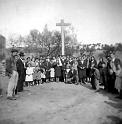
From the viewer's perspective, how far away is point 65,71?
34.9 ft

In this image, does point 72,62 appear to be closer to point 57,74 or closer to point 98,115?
point 57,74

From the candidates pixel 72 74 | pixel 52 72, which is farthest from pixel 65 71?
pixel 52 72

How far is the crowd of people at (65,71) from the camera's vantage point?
6.78 meters

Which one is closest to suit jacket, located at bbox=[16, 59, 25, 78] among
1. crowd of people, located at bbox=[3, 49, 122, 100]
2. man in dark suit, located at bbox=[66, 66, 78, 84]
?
crowd of people, located at bbox=[3, 49, 122, 100]

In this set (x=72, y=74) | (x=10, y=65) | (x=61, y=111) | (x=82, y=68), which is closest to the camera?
(x=61, y=111)

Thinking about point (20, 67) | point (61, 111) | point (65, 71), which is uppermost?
point (20, 67)

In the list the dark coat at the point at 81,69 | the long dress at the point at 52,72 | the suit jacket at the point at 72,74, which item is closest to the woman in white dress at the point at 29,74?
the long dress at the point at 52,72

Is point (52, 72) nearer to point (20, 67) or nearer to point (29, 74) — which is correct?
point (29, 74)

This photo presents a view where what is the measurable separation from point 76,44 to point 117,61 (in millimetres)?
18850

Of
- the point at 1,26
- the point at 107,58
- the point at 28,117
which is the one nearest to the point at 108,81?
the point at 107,58

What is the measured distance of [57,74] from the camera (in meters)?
10.5

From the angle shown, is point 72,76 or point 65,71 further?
point 65,71

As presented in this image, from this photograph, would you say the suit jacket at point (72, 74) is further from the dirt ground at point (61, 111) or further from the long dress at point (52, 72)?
the dirt ground at point (61, 111)

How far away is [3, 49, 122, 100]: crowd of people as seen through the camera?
6.78m
